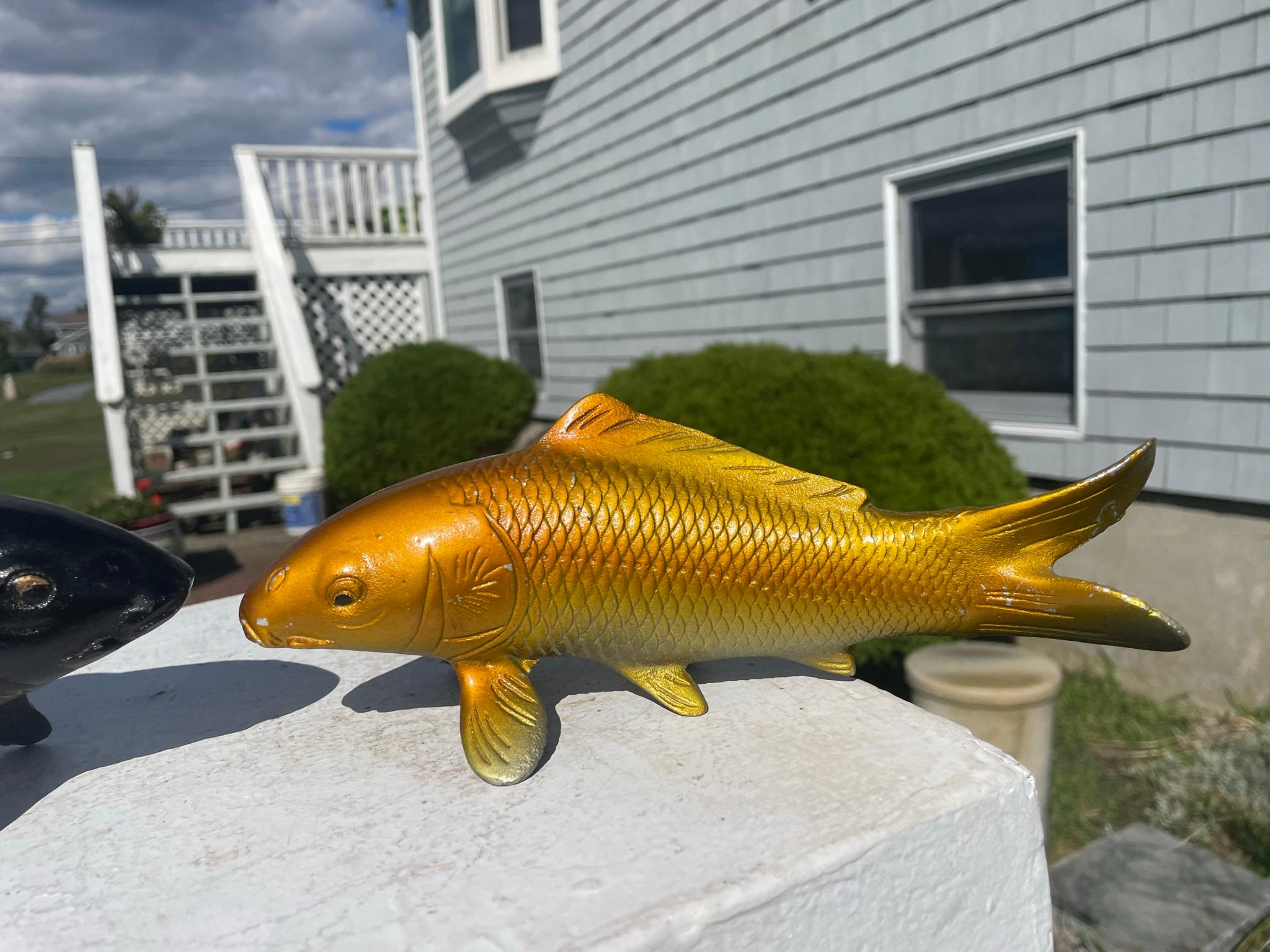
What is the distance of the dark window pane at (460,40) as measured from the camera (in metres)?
9.37

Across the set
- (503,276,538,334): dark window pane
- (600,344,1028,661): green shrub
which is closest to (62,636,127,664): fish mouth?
(600,344,1028,661): green shrub

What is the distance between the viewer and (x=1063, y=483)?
4641mm

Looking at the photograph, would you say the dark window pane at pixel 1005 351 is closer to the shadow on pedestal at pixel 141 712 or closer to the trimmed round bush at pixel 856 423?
the trimmed round bush at pixel 856 423

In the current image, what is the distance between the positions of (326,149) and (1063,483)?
9.00 metres

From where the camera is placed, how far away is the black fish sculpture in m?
1.56

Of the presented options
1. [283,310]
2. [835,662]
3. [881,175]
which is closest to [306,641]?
[835,662]

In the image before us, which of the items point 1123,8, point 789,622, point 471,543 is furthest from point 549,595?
point 1123,8

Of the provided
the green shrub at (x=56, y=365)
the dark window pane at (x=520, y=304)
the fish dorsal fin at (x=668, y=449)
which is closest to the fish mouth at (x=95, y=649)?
the fish dorsal fin at (x=668, y=449)

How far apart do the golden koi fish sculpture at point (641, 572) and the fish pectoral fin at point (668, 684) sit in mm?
54

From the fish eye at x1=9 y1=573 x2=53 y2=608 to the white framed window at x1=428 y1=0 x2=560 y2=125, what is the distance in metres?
7.95

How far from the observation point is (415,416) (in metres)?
8.23

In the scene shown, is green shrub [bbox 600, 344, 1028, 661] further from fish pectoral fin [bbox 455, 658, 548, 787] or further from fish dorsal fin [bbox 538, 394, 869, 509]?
fish pectoral fin [bbox 455, 658, 548, 787]

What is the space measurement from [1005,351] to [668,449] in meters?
3.62

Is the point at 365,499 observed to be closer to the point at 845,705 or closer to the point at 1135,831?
the point at 845,705
